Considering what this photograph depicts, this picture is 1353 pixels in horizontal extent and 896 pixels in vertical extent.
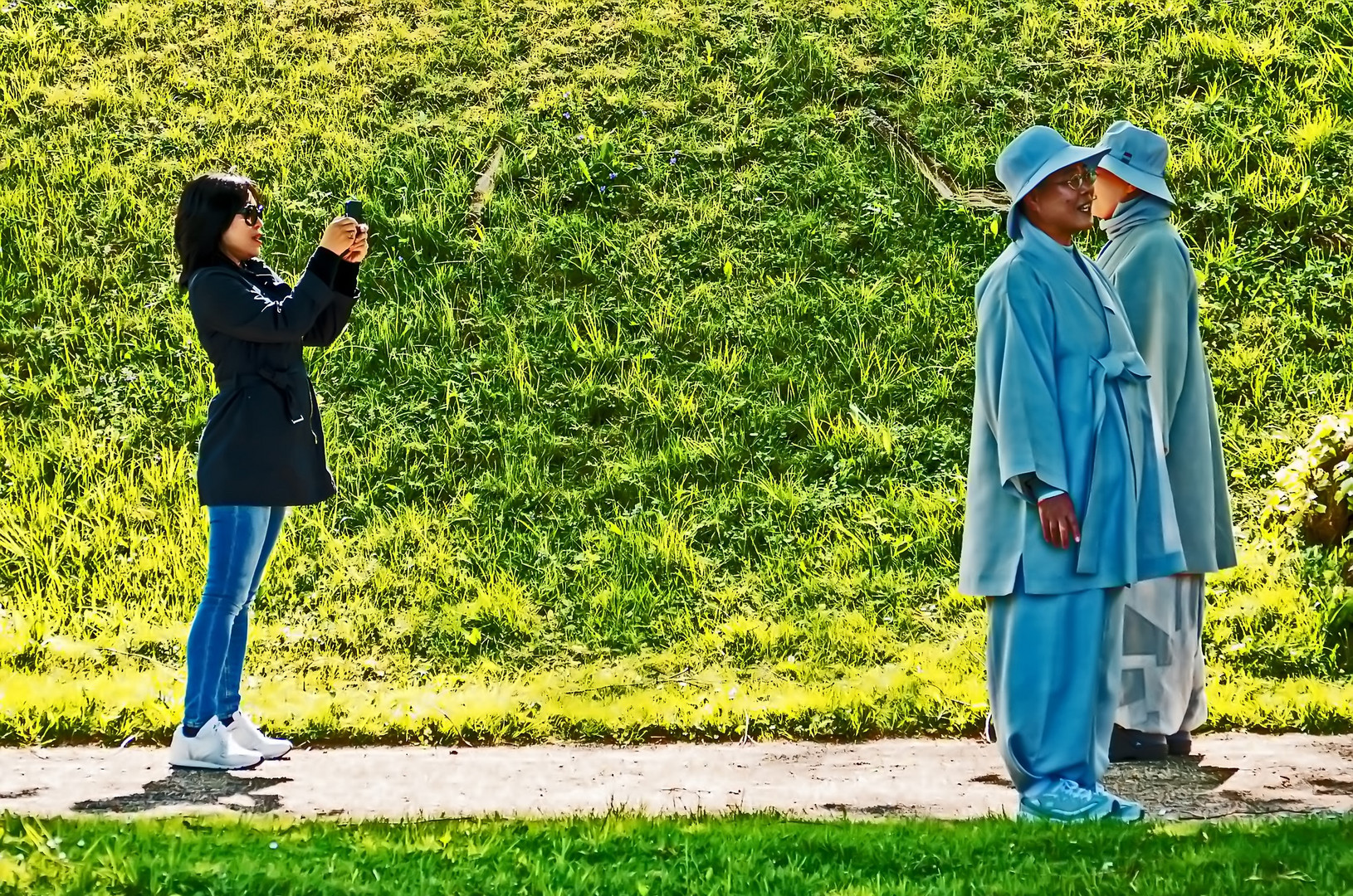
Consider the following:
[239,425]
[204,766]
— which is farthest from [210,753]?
[239,425]

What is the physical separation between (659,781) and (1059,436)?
6.24ft

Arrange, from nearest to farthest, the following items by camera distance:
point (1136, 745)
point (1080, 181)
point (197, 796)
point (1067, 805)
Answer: point (1067, 805) → point (1080, 181) → point (197, 796) → point (1136, 745)

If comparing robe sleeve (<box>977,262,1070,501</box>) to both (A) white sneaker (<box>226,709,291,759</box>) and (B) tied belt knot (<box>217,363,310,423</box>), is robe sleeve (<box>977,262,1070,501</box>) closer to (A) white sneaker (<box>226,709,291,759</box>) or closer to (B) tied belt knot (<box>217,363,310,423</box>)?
(B) tied belt knot (<box>217,363,310,423</box>)

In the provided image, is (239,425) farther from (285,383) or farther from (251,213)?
(251,213)

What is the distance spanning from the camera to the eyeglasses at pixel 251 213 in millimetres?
5094

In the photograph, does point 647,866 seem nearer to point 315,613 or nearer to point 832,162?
point 315,613

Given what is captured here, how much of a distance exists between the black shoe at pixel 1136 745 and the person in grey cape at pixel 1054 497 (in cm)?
78

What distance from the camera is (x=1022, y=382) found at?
4195 mm

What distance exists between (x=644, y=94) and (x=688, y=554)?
17.1 feet

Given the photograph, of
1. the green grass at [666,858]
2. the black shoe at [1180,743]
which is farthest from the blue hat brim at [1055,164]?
the black shoe at [1180,743]

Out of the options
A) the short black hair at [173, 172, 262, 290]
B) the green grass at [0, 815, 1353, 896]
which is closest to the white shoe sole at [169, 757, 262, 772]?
the green grass at [0, 815, 1353, 896]

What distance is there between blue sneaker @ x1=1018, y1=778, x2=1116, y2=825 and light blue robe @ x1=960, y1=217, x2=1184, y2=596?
→ 1.93ft

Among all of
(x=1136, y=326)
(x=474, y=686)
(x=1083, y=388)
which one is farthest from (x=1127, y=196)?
(x=474, y=686)

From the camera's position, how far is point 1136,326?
5.01 meters
